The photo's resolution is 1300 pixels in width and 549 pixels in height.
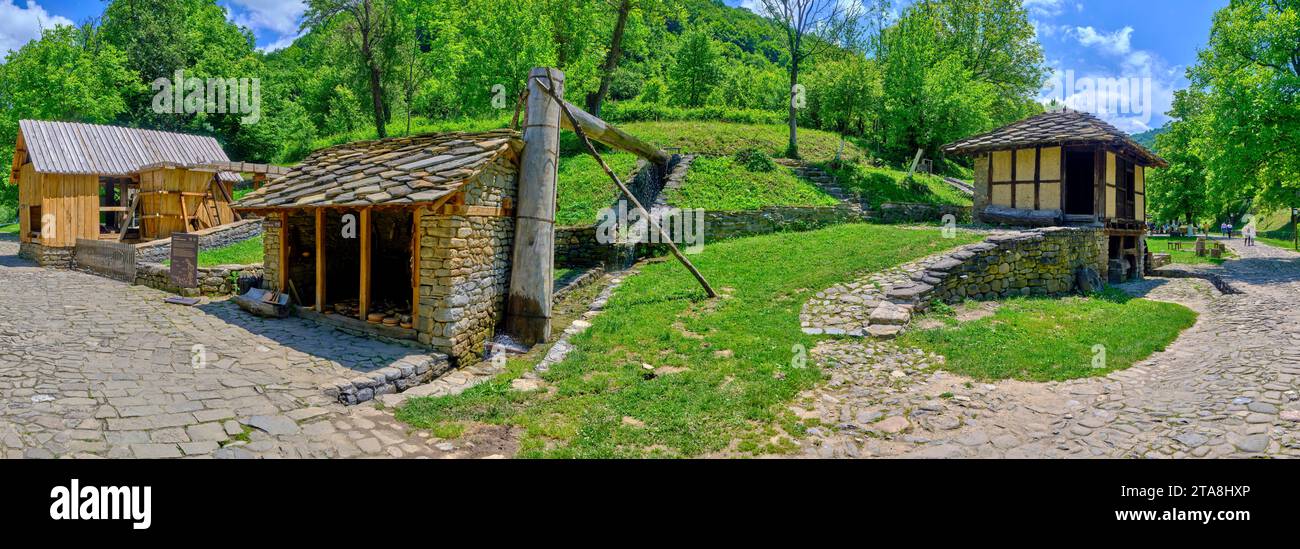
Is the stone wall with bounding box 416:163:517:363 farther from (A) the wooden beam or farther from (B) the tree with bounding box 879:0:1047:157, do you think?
(B) the tree with bounding box 879:0:1047:157

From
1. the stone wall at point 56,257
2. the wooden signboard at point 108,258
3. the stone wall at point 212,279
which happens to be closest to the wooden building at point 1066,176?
the stone wall at point 212,279

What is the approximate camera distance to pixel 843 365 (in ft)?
28.3

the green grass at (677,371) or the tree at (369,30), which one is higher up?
the tree at (369,30)

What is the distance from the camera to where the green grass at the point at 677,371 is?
635cm

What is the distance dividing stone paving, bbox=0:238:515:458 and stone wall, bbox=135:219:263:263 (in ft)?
23.3

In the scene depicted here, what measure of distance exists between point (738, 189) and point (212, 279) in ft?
50.2

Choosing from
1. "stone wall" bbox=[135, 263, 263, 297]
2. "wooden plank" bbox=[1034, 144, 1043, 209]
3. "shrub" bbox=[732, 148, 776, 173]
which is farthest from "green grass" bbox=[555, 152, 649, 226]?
"wooden plank" bbox=[1034, 144, 1043, 209]

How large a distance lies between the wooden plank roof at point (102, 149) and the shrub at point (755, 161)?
19303mm

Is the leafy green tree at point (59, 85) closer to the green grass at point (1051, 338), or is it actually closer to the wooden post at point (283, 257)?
the wooden post at point (283, 257)

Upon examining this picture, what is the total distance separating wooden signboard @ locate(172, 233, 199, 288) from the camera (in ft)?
43.4

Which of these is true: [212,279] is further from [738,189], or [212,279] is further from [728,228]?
[738,189]

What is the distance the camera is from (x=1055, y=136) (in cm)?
1698

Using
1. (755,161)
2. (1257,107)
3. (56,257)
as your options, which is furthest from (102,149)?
(1257,107)
